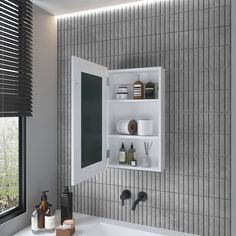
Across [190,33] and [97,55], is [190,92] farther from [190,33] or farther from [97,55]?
[97,55]

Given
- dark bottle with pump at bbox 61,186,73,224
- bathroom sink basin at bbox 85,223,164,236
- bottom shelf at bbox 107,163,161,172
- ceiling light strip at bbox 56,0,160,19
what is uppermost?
ceiling light strip at bbox 56,0,160,19

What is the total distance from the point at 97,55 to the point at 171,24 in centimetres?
65

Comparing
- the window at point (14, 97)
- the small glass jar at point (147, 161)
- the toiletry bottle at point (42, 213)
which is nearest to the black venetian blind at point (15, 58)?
the window at point (14, 97)

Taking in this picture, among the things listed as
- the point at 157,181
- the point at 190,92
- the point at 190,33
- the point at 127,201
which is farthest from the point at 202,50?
the point at 127,201

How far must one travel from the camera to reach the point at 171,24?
1917 millimetres

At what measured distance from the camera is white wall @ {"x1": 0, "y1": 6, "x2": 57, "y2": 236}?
6.54 ft

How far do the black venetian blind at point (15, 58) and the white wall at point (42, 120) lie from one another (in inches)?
4.6

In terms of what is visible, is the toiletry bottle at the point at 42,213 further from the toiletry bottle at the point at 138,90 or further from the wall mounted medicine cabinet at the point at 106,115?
the toiletry bottle at the point at 138,90

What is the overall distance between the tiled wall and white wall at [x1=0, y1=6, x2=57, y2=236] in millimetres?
342

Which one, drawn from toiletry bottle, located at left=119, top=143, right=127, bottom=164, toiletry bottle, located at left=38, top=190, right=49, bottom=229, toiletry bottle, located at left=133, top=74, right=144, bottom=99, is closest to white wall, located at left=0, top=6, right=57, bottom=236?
toiletry bottle, located at left=38, top=190, right=49, bottom=229

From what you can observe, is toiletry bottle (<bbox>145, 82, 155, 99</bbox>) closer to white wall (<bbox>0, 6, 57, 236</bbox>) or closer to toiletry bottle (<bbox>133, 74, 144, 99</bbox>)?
toiletry bottle (<bbox>133, 74, 144, 99</bbox>)

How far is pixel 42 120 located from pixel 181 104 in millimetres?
1143

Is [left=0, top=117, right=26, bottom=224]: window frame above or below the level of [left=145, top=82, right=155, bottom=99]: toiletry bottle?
below

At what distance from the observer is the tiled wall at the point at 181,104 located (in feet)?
5.86
